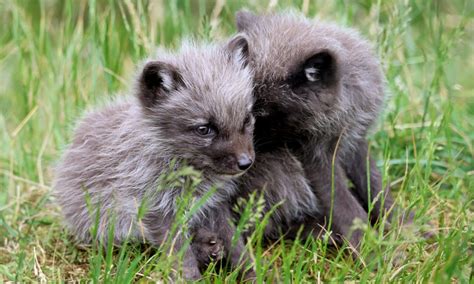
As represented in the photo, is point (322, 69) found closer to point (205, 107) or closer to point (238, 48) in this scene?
point (238, 48)

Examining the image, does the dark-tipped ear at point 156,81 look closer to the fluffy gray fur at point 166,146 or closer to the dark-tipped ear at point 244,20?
the fluffy gray fur at point 166,146

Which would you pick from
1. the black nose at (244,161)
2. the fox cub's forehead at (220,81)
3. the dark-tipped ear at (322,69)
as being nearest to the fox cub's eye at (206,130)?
the fox cub's forehead at (220,81)

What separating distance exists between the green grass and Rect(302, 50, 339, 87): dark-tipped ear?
613 mm

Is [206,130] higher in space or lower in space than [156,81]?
lower

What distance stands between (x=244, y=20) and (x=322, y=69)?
806 millimetres

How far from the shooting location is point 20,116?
6.59 m

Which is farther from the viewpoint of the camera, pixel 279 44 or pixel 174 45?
pixel 174 45

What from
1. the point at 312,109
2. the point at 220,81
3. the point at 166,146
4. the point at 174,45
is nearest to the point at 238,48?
the point at 220,81

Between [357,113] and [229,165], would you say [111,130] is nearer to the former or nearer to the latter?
[229,165]

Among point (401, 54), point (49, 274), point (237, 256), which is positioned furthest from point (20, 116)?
point (401, 54)

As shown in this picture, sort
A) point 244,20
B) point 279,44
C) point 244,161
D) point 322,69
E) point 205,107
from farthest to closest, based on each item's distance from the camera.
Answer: point 244,20 < point 279,44 < point 322,69 < point 205,107 < point 244,161

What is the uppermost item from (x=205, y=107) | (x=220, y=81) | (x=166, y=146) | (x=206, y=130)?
(x=220, y=81)

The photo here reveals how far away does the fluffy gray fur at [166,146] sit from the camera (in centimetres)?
443

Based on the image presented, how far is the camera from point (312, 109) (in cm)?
473
